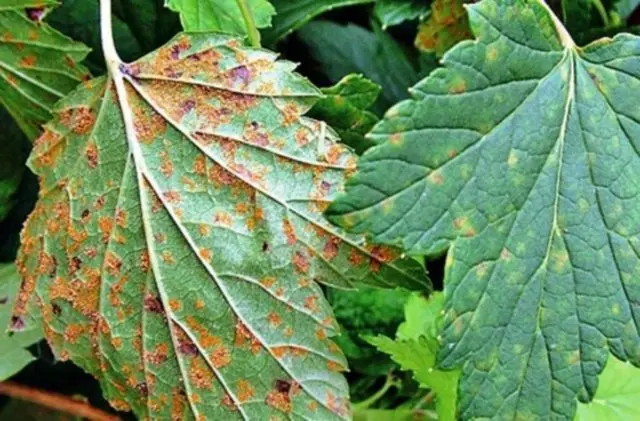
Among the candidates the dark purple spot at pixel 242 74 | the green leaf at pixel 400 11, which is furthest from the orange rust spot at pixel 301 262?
the green leaf at pixel 400 11

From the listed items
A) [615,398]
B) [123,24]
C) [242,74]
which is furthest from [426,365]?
[123,24]

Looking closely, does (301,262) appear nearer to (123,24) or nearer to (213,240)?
(213,240)

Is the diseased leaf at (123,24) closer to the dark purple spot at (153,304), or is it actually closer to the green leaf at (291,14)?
the green leaf at (291,14)

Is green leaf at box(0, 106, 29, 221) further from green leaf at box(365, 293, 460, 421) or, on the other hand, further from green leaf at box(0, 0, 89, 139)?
green leaf at box(365, 293, 460, 421)

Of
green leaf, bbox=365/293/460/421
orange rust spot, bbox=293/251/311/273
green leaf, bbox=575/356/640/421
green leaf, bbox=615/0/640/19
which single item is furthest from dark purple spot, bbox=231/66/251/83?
green leaf, bbox=615/0/640/19

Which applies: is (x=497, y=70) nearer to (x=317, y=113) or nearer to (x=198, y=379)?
(x=317, y=113)

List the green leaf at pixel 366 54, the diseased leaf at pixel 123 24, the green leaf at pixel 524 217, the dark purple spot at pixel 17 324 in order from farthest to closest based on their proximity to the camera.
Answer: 1. the green leaf at pixel 366 54
2. the diseased leaf at pixel 123 24
3. the dark purple spot at pixel 17 324
4. the green leaf at pixel 524 217
